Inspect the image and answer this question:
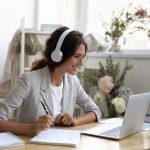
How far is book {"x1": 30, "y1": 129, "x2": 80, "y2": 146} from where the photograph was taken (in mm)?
1301

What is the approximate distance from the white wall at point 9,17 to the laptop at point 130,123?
1.74m

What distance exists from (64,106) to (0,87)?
3.89ft

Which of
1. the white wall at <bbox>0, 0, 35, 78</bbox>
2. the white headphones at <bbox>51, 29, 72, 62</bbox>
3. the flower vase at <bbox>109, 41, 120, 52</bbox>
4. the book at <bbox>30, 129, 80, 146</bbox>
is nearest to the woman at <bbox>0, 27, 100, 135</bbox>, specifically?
the white headphones at <bbox>51, 29, 72, 62</bbox>

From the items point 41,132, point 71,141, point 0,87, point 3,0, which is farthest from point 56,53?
point 3,0

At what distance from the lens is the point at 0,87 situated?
2.93 meters

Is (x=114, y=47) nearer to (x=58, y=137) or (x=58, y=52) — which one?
(x=58, y=52)

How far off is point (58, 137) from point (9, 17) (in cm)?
202

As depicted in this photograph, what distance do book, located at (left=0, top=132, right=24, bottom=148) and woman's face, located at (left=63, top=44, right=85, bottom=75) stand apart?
55 centimetres

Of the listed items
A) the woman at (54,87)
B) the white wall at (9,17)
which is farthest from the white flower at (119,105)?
the white wall at (9,17)

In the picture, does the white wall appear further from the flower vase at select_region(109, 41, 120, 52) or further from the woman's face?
the woman's face

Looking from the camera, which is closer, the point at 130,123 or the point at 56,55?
the point at 130,123

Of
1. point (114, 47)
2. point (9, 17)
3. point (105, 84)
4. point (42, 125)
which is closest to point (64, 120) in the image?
point (42, 125)

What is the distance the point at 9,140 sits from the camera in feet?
4.34

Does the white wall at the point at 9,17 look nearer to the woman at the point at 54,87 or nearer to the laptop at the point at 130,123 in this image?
the woman at the point at 54,87
